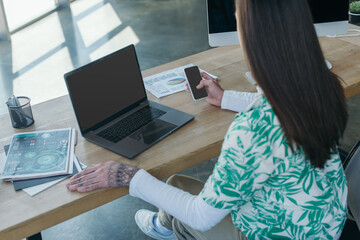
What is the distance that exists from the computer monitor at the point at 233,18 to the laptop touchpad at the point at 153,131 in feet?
1.99

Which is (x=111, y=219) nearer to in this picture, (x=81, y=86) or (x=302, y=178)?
(x=81, y=86)

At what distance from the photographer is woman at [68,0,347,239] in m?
1.15

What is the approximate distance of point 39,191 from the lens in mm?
1427

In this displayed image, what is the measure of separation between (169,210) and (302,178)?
43cm

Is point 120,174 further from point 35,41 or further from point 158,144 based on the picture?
point 35,41

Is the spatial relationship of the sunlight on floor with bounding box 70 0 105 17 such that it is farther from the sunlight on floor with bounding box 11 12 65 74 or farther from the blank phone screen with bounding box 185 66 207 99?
the blank phone screen with bounding box 185 66 207 99

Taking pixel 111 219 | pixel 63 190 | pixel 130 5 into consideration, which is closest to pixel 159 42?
pixel 130 5

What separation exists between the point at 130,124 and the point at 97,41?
130 inches

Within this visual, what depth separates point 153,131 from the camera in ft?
5.54

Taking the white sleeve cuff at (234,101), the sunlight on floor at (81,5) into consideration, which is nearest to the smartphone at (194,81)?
the white sleeve cuff at (234,101)

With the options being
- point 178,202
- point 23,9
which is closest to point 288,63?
point 178,202

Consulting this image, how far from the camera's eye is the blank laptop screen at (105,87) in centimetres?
162

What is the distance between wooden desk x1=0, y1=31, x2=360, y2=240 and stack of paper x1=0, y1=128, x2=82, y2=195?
0.03m

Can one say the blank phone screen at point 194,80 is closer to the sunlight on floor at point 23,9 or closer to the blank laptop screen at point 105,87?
the blank laptop screen at point 105,87
